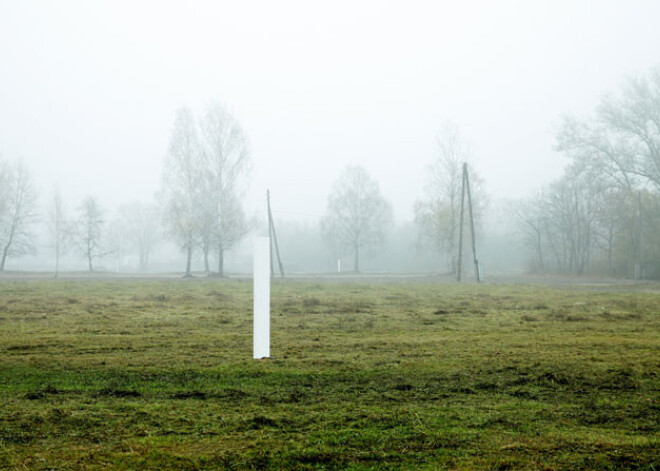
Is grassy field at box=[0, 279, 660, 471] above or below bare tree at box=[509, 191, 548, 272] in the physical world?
below

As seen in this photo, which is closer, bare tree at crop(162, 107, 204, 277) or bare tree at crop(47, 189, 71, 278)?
bare tree at crop(162, 107, 204, 277)

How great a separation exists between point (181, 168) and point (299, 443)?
1579 inches

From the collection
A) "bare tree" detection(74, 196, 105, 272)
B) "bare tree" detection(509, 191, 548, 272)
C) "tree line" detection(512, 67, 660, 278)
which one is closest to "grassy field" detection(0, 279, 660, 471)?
"tree line" detection(512, 67, 660, 278)

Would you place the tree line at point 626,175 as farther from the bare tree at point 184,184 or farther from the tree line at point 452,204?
the bare tree at point 184,184

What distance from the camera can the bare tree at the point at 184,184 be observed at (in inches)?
1607

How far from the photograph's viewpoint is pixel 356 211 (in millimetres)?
62688

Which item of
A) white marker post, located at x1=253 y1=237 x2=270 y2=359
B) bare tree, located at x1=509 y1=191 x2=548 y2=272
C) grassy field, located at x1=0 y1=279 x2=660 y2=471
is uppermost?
bare tree, located at x1=509 y1=191 x2=548 y2=272

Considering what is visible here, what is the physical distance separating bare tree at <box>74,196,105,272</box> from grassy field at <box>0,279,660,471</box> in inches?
2023

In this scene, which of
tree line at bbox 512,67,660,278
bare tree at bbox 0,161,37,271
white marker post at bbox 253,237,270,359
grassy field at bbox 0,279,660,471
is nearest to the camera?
grassy field at bbox 0,279,660,471

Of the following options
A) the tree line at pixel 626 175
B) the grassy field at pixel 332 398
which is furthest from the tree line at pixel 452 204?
the grassy field at pixel 332 398

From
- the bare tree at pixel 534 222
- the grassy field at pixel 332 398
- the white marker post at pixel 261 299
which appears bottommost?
the grassy field at pixel 332 398

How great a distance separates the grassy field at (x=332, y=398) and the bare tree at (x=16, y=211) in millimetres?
48247

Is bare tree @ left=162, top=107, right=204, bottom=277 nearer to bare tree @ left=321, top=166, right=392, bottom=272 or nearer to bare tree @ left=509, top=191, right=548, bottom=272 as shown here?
bare tree @ left=321, top=166, right=392, bottom=272

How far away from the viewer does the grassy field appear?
3.15 meters
